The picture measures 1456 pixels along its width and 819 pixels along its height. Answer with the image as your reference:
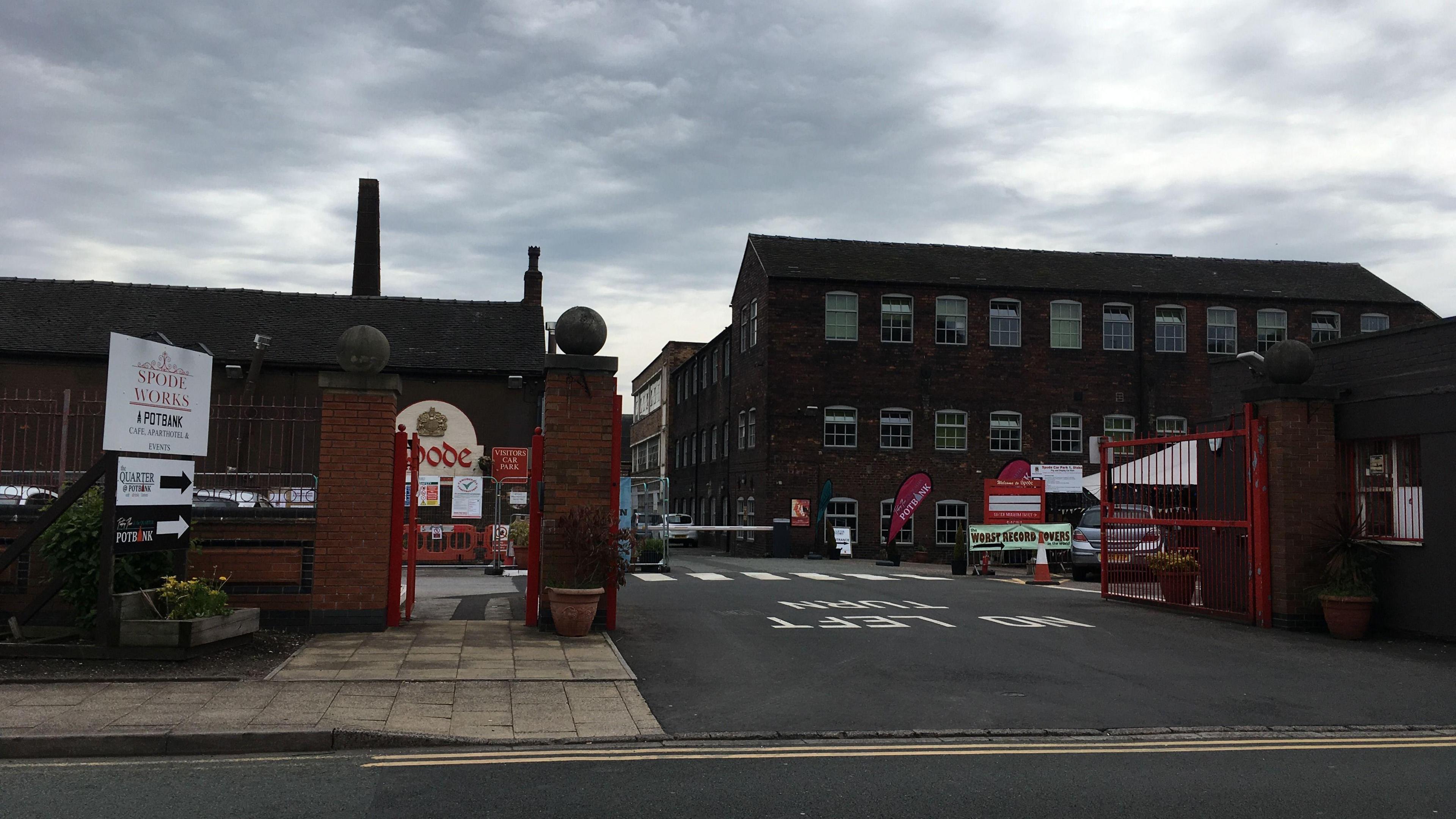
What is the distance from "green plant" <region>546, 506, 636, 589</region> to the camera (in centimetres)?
1145

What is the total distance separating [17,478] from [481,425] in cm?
2174

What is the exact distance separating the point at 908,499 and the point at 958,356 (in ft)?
29.1

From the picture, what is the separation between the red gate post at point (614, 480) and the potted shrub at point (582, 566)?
19cm

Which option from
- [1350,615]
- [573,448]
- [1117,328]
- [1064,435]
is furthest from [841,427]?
[573,448]

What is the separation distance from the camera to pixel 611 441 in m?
12.0

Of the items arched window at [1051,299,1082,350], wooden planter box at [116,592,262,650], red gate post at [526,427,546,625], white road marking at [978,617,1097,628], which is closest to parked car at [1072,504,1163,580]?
white road marking at [978,617,1097,628]

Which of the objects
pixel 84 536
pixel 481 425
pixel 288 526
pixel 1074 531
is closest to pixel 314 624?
pixel 288 526

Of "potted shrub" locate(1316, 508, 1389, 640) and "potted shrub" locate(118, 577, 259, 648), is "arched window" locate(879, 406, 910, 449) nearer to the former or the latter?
"potted shrub" locate(1316, 508, 1389, 640)

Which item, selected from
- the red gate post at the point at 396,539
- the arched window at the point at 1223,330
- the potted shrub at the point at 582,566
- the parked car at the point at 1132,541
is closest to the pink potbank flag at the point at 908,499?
the parked car at the point at 1132,541

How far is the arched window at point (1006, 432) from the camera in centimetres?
3891

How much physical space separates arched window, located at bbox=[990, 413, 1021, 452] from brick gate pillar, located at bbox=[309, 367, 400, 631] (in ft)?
99.7

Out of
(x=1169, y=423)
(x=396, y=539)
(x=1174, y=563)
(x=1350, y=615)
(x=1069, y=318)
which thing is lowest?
(x=1350, y=615)

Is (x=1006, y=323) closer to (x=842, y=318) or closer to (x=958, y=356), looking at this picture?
(x=958, y=356)

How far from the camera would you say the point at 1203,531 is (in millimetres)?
→ 14938
